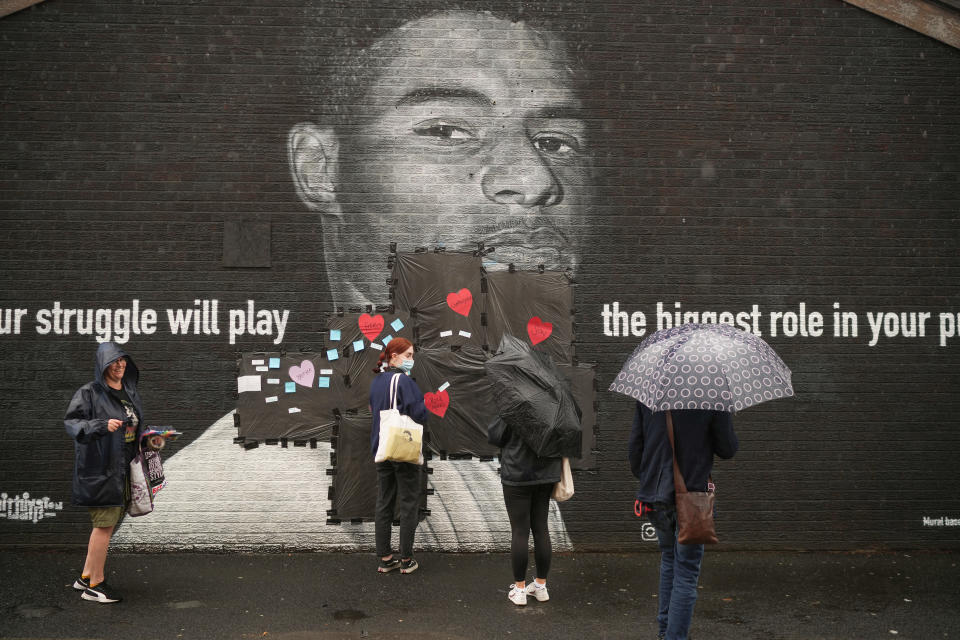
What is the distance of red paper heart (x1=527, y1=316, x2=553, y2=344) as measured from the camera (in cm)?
706

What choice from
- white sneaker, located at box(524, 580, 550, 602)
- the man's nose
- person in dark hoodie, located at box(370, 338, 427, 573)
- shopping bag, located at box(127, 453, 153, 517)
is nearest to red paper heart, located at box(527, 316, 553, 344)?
the man's nose

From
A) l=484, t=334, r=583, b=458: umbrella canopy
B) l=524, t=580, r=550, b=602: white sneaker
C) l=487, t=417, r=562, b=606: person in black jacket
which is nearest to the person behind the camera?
l=484, t=334, r=583, b=458: umbrella canopy

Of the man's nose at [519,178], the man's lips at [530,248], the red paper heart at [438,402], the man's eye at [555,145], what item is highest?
the man's eye at [555,145]

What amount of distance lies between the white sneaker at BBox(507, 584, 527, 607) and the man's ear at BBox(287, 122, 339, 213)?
349 cm

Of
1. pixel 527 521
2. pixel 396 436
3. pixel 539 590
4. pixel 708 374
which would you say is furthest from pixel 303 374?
pixel 708 374

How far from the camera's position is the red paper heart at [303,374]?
6961 mm

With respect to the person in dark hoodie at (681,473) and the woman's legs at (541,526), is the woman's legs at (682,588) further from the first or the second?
the woman's legs at (541,526)

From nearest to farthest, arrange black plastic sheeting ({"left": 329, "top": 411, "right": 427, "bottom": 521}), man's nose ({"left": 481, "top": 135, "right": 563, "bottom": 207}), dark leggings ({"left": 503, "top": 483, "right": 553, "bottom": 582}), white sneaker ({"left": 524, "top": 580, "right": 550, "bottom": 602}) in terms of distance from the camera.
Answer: dark leggings ({"left": 503, "top": 483, "right": 553, "bottom": 582}), white sneaker ({"left": 524, "top": 580, "right": 550, "bottom": 602}), black plastic sheeting ({"left": 329, "top": 411, "right": 427, "bottom": 521}), man's nose ({"left": 481, "top": 135, "right": 563, "bottom": 207})

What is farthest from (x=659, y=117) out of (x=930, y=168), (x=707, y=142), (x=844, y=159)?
(x=930, y=168)

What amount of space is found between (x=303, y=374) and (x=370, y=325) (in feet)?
2.29

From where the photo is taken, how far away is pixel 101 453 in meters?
5.54

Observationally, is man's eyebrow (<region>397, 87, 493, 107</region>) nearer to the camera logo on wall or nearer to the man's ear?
the man's ear

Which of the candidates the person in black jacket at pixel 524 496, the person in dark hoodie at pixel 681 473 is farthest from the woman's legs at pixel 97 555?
the person in dark hoodie at pixel 681 473

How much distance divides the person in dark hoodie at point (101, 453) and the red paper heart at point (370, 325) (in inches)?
77.1
